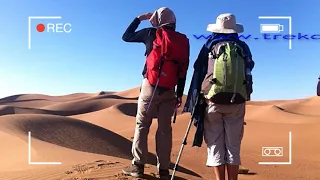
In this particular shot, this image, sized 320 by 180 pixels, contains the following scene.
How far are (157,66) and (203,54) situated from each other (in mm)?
573

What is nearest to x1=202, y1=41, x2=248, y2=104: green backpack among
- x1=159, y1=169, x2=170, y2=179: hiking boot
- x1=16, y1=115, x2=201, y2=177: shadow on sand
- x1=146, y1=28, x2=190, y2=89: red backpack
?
x1=146, y1=28, x2=190, y2=89: red backpack

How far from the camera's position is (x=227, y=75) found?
3998mm

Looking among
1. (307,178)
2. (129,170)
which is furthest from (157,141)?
(307,178)

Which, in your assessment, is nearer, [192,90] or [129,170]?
[192,90]

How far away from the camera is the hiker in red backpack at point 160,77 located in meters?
4.59

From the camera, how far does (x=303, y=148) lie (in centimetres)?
1656

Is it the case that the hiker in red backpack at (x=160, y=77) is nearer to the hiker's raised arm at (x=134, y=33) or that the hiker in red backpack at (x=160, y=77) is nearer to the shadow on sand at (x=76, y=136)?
the hiker's raised arm at (x=134, y=33)

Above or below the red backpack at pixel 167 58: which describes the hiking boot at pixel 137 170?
below

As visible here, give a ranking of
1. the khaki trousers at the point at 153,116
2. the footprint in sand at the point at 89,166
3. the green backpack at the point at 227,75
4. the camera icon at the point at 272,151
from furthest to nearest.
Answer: the camera icon at the point at 272,151, the footprint in sand at the point at 89,166, the khaki trousers at the point at 153,116, the green backpack at the point at 227,75

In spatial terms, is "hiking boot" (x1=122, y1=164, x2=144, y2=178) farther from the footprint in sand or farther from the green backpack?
the green backpack

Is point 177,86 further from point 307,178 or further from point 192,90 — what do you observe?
point 307,178

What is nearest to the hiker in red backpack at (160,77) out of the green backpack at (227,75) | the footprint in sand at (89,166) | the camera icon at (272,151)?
the green backpack at (227,75)

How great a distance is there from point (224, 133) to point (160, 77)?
90 cm

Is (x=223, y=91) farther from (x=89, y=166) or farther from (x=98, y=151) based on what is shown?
(x=98, y=151)
